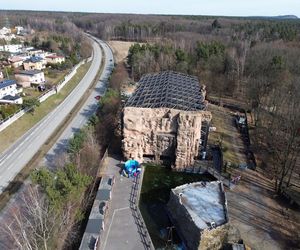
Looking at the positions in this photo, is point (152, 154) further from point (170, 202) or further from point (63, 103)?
point (63, 103)

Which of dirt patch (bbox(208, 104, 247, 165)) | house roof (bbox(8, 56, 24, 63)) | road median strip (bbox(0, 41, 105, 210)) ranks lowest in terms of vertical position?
road median strip (bbox(0, 41, 105, 210))

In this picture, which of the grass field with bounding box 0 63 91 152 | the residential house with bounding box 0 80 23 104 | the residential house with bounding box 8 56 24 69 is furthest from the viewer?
the residential house with bounding box 8 56 24 69

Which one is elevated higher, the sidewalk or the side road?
the sidewalk

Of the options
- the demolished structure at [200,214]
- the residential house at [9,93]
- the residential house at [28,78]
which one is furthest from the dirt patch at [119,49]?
the demolished structure at [200,214]

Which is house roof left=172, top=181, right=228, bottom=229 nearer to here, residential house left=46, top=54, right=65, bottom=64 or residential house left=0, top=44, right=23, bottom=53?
residential house left=46, top=54, right=65, bottom=64

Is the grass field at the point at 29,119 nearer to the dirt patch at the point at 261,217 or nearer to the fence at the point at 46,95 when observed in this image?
the fence at the point at 46,95

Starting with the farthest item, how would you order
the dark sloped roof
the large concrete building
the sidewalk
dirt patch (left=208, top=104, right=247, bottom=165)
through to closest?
1. dirt patch (left=208, top=104, right=247, bottom=165)
2. the dark sloped roof
3. the large concrete building
4. the sidewalk

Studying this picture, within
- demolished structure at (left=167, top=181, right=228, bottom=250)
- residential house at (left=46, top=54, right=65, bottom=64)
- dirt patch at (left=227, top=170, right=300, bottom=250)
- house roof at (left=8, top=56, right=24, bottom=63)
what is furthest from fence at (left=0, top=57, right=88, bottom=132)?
dirt patch at (left=227, top=170, right=300, bottom=250)

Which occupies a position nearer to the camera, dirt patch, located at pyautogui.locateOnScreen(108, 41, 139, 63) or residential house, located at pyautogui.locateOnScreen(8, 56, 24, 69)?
residential house, located at pyautogui.locateOnScreen(8, 56, 24, 69)
